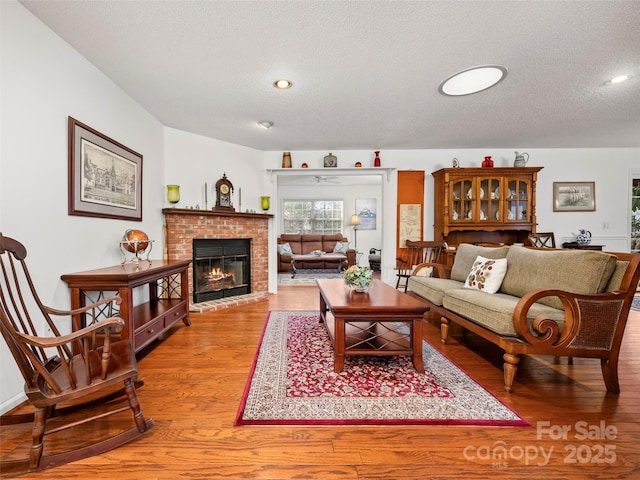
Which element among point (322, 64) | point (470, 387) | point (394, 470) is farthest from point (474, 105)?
point (394, 470)

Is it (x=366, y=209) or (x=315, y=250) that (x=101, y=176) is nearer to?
(x=315, y=250)

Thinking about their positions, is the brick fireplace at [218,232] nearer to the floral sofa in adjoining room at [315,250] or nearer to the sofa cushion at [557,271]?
the floral sofa in adjoining room at [315,250]

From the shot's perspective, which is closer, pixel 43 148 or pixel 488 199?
pixel 43 148

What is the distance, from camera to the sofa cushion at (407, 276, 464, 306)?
2.68 metres

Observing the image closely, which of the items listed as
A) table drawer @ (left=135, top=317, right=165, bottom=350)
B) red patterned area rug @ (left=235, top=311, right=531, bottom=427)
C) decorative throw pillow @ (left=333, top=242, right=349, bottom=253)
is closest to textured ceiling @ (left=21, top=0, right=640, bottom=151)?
table drawer @ (left=135, top=317, right=165, bottom=350)

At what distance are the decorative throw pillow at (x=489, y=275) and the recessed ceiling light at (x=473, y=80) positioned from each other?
1.63 m

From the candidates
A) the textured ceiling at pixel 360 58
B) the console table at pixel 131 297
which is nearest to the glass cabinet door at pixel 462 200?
the textured ceiling at pixel 360 58

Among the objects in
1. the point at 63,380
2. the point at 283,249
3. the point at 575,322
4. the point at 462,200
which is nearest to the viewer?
the point at 63,380

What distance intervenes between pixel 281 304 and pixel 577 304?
10.2ft

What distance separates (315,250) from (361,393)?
6113mm

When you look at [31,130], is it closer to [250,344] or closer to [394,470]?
[250,344]

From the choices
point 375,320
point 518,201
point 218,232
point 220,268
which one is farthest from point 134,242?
point 518,201

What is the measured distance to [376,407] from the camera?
5.28 feet

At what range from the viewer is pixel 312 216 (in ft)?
27.1
